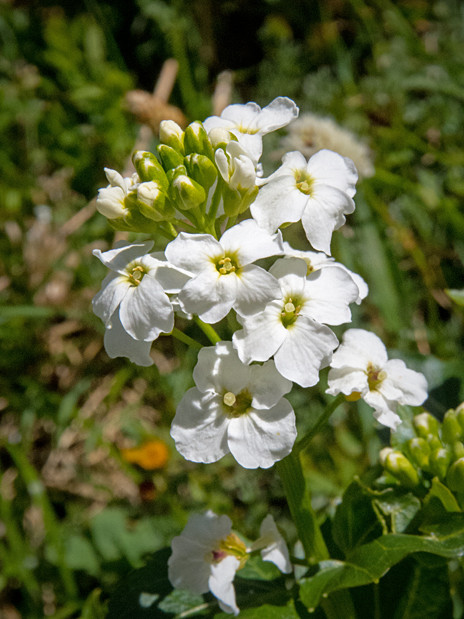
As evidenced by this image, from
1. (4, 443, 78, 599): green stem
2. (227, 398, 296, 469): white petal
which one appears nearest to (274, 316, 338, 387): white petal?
(227, 398, 296, 469): white petal

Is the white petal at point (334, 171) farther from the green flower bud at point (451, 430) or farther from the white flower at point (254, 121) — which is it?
the green flower bud at point (451, 430)

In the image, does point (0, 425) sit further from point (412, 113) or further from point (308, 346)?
point (412, 113)

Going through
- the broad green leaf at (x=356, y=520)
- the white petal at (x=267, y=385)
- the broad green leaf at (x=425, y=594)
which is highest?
the white petal at (x=267, y=385)

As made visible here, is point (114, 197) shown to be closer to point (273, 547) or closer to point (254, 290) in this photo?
point (254, 290)

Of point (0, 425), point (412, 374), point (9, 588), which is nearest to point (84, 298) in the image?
point (0, 425)

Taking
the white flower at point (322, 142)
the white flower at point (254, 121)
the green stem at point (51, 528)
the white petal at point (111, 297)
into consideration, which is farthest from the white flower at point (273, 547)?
the white flower at point (322, 142)

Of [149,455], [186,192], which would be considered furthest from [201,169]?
[149,455]
